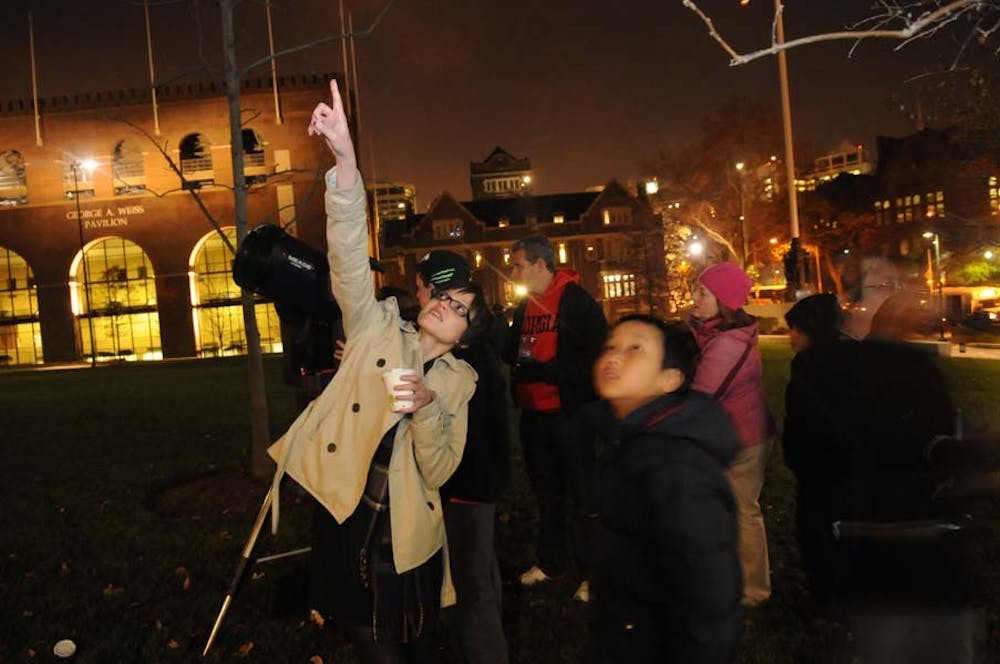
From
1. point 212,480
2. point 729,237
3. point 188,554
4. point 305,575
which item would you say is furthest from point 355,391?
point 729,237

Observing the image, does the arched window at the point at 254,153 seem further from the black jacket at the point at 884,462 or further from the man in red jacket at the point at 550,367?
the black jacket at the point at 884,462

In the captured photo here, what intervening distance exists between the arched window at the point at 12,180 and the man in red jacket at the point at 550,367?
52886 mm

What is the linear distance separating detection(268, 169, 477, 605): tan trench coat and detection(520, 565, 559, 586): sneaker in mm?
2591

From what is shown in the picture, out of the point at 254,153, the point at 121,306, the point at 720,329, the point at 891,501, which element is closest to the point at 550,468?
the point at 720,329

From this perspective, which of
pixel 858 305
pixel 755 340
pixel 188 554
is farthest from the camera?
pixel 188 554

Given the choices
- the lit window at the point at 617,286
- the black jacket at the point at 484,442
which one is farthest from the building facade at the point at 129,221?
the black jacket at the point at 484,442

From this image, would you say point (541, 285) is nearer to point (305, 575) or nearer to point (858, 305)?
point (858, 305)

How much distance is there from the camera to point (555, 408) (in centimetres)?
495

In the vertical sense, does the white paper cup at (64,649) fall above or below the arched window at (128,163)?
below

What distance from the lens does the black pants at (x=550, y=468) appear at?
498cm

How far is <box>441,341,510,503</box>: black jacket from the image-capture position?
350 centimetres

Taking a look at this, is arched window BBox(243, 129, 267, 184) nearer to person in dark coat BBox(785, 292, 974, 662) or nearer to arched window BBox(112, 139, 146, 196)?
arched window BBox(112, 139, 146, 196)

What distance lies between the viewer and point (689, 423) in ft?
7.43

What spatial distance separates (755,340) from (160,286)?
49.2 metres
